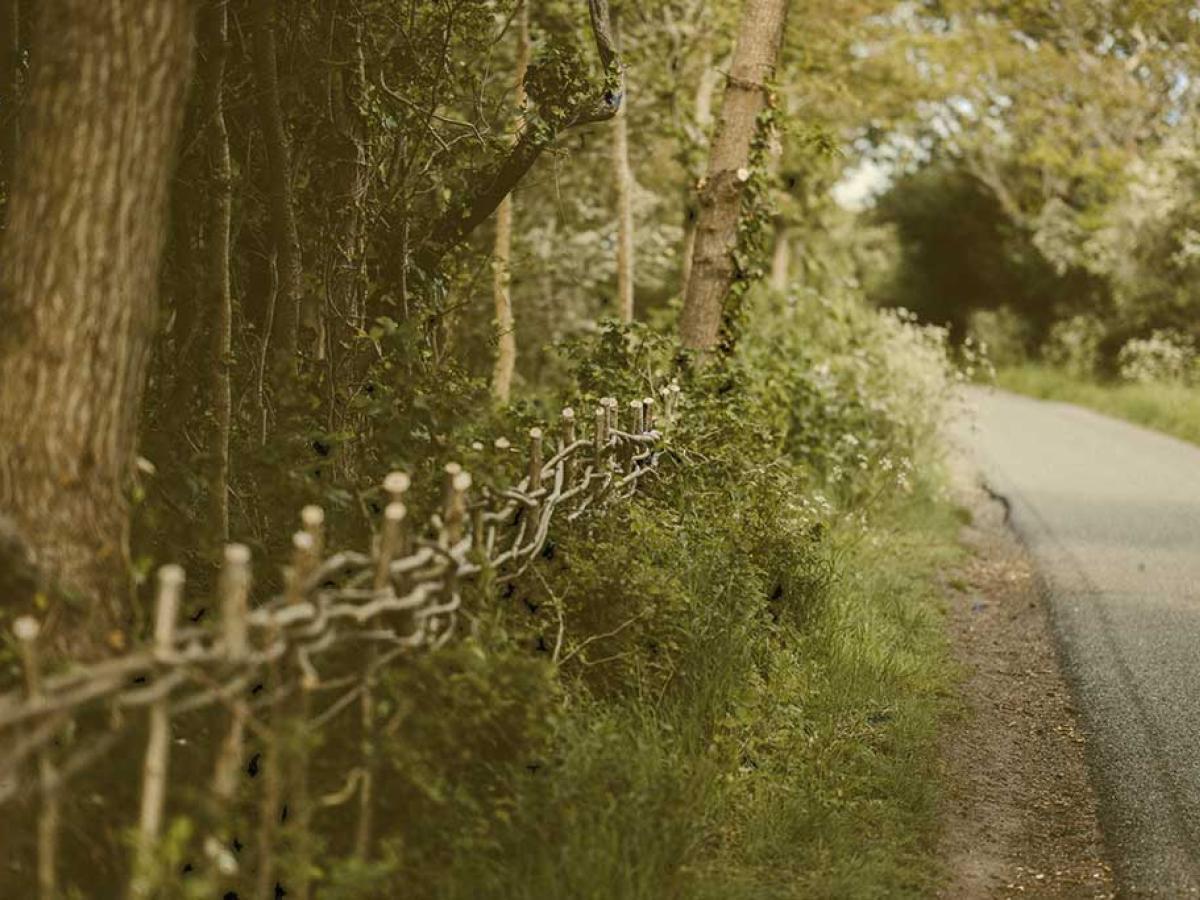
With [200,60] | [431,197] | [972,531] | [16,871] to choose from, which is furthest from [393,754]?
[972,531]

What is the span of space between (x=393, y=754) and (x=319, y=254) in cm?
405

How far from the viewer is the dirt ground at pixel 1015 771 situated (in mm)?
5355

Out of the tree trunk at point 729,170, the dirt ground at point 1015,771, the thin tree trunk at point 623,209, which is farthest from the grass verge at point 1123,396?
the dirt ground at point 1015,771

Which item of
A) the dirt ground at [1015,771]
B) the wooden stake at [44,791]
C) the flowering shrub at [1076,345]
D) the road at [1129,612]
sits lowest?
the dirt ground at [1015,771]

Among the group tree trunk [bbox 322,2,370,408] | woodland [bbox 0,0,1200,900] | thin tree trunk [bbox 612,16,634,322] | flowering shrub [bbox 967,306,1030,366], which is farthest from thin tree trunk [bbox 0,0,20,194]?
flowering shrub [bbox 967,306,1030,366]

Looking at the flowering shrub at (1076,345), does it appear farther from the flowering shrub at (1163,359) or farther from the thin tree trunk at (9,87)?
the thin tree trunk at (9,87)

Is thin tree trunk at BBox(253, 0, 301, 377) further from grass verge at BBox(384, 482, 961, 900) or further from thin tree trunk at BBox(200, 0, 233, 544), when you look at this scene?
grass verge at BBox(384, 482, 961, 900)

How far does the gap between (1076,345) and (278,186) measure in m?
28.5

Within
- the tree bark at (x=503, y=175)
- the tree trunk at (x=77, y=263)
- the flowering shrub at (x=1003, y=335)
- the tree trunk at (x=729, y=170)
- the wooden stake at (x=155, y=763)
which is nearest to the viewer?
the wooden stake at (x=155, y=763)

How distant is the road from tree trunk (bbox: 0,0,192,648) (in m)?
3.91

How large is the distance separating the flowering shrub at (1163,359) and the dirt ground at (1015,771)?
698 inches

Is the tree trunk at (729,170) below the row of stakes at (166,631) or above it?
above

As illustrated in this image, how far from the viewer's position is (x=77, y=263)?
12.2 feet

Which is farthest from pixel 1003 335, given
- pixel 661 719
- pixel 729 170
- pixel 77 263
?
pixel 77 263
